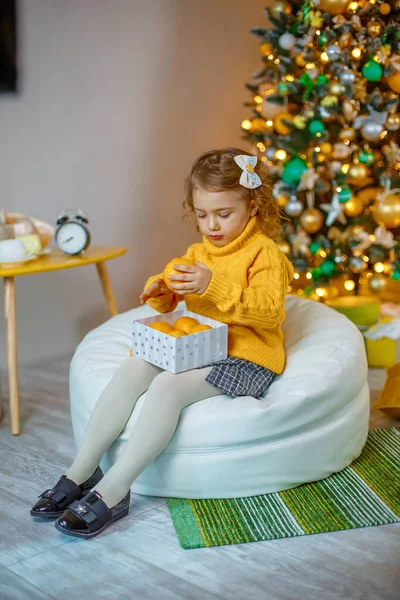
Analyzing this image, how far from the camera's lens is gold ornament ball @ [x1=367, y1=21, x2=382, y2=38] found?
2.84 meters

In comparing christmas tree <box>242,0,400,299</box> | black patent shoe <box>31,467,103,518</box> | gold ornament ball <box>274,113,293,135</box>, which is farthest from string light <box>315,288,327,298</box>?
black patent shoe <box>31,467,103,518</box>

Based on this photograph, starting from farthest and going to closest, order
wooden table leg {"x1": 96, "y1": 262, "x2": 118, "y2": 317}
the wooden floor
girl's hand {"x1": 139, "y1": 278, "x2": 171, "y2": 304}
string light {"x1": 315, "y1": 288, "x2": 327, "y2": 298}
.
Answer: string light {"x1": 315, "y1": 288, "x2": 327, "y2": 298}, wooden table leg {"x1": 96, "y1": 262, "x2": 118, "y2": 317}, girl's hand {"x1": 139, "y1": 278, "x2": 171, "y2": 304}, the wooden floor

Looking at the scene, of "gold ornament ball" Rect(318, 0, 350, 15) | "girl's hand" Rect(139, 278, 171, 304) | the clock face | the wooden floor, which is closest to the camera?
the wooden floor

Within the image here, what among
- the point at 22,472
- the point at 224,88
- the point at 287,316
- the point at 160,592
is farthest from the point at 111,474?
the point at 224,88

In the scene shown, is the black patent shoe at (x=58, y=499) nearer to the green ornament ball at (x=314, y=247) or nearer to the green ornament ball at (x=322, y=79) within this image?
the green ornament ball at (x=314, y=247)

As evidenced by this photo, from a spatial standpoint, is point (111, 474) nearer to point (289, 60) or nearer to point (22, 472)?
point (22, 472)

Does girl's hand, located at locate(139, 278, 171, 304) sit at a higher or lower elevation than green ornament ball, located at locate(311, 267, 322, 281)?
higher

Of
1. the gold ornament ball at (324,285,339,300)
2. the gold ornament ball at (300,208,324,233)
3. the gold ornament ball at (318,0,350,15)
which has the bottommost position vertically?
the gold ornament ball at (324,285,339,300)

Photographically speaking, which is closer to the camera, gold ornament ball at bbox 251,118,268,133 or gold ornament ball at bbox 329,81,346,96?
gold ornament ball at bbox 329,81,346,96

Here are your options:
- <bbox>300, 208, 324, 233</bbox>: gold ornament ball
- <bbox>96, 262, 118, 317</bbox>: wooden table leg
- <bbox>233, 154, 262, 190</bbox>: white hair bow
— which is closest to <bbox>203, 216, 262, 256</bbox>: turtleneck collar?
<bbox>233, 154, 262, 190</bbox>: white hair bow

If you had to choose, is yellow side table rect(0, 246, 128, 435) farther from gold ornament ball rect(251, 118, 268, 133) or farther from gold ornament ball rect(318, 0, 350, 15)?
gold ornament ball rect(318, 0, 350, 15)

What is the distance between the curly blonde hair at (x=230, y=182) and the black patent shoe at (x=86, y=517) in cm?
84

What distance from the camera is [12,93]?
2.84 metres

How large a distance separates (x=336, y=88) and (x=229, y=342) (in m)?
1.44
